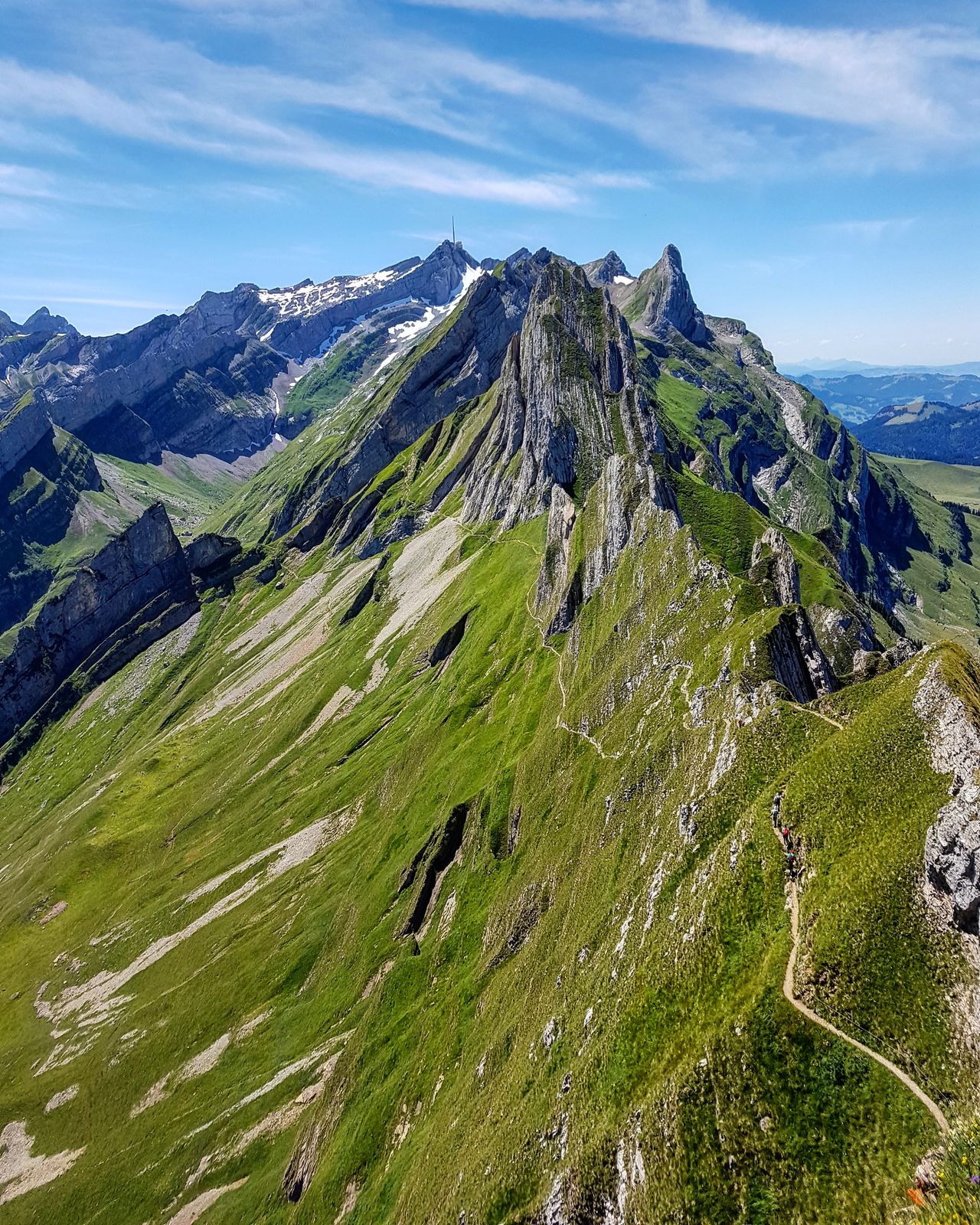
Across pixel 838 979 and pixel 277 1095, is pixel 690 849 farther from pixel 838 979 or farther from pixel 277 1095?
pixel 277 1095

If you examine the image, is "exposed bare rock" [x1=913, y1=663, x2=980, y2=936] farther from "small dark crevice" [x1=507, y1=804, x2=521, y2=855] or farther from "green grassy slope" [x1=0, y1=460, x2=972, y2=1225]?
"small dark crevice" [x1=507, y1=804, x2=521, y2=855]

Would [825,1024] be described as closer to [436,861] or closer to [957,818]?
[957,818]

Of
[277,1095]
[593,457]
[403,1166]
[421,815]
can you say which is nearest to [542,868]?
[403,1166]

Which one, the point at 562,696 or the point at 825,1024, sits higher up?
the point at 825,1024

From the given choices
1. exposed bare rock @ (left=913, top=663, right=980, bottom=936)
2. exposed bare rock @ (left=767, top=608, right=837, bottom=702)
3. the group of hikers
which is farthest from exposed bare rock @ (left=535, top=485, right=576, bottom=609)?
exposed bare rock @ (left=913, top=663, right=980, bottom=936)

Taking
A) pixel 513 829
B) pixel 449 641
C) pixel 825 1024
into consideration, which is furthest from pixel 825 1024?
pixel 449 641
